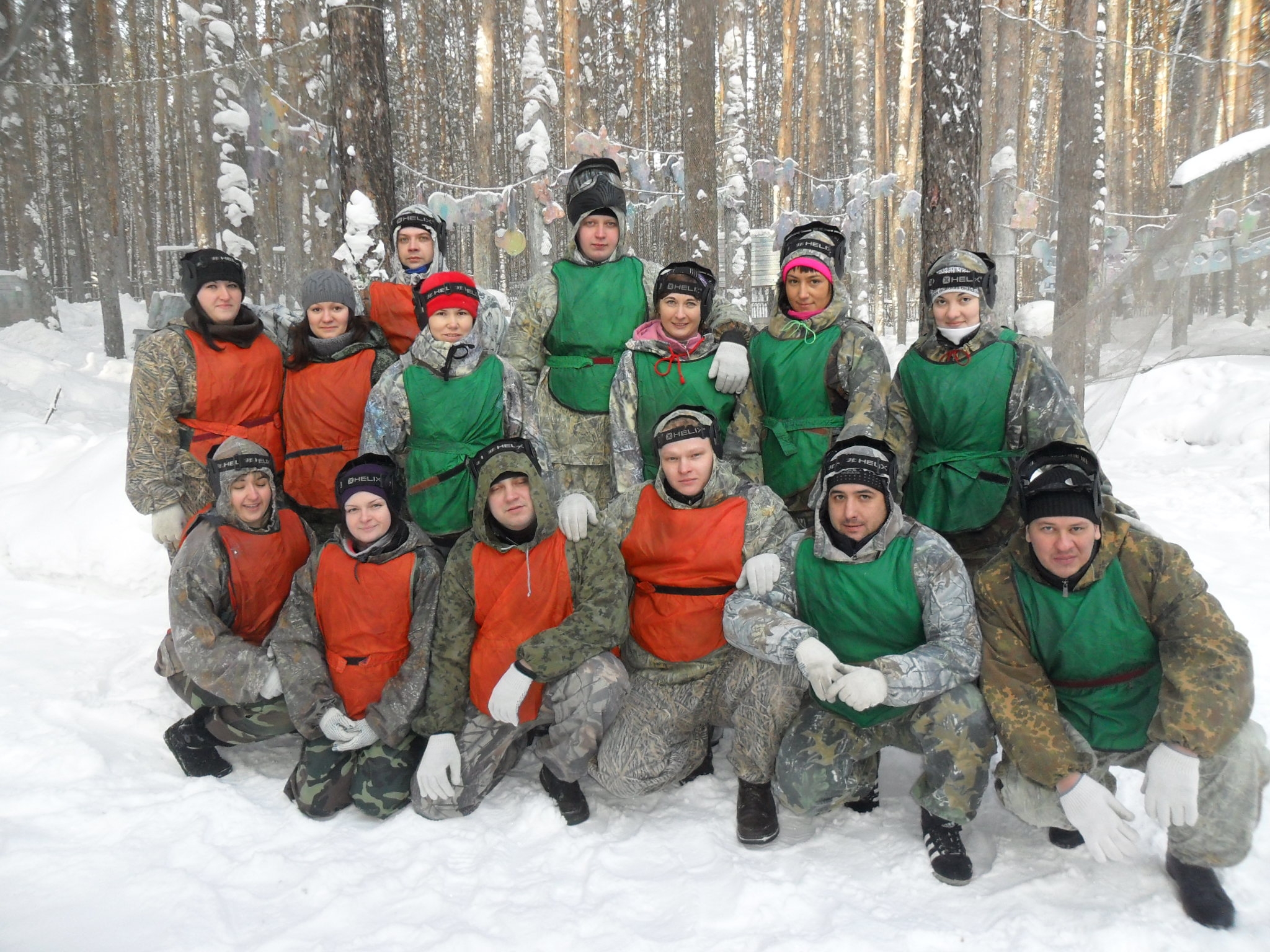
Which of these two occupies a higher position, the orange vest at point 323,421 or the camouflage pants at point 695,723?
the orange vest at point 323,421

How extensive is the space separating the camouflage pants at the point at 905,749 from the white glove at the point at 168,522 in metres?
2.65

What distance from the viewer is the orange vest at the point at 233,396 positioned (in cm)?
347

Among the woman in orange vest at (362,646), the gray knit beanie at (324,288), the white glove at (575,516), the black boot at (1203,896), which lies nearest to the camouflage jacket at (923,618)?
the white glove at (575,516)

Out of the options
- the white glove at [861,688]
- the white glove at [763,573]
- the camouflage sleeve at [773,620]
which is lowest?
the white glove at [861,688]

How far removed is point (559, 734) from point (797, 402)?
1.64 meters

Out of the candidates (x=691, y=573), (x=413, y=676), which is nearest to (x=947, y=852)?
(x=691, y=573)

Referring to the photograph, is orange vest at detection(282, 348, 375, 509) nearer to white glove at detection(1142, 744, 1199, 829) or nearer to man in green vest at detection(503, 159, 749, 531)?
man in green vest at detection(503, 159, 749, 531)

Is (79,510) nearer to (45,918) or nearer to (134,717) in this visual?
(134,717)

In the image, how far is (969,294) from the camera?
307 cm

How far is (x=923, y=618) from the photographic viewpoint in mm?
2643

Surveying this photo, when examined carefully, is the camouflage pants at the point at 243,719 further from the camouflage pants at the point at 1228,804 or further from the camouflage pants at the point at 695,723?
the camouflage pants at the point at 1228,804

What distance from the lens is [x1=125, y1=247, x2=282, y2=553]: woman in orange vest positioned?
11.1 feet

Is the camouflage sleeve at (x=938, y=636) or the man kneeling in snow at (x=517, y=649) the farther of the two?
the man kneeling in snow at (x=517, y=649)

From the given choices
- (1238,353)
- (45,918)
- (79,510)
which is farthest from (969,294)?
(79,510)
